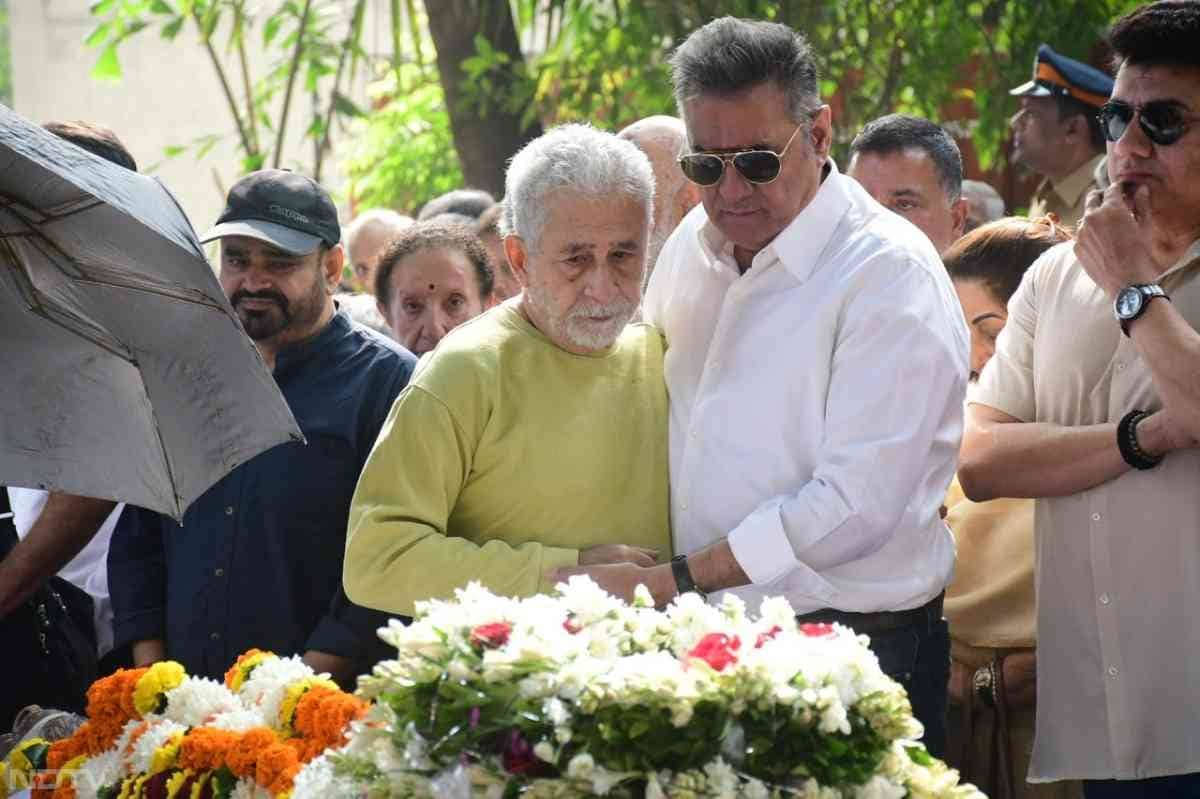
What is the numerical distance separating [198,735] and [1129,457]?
79.2 inches

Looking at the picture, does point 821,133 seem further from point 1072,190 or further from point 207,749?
point 1072,190

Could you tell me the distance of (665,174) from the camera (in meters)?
5.39

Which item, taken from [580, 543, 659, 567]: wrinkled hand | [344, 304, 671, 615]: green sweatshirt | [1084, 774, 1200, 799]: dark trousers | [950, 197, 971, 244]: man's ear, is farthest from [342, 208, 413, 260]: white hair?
[1084, 774, 1200, 799]: dark trousers

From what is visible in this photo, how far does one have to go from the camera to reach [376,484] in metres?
3.89

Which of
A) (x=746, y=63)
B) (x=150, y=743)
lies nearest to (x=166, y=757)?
(x=150, y=743)

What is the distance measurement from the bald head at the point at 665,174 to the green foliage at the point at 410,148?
287 inches

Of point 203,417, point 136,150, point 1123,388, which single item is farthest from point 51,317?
point 136,150

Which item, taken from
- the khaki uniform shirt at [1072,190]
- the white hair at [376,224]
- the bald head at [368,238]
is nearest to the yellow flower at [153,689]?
the khaki uniform shirt at [1072,190]

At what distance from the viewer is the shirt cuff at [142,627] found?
4.98m

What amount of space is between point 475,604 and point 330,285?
263 centimetres

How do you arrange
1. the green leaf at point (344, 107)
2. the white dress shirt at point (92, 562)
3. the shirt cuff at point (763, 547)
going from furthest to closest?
the green leaf at point (344, 107), the white dress shirt at point (92, 562), the shirt cuff at point (763, 547)

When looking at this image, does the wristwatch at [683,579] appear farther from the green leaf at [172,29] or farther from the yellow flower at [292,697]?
the green leaf at [172,29]

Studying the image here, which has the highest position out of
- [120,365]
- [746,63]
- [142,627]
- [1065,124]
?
[746,63]

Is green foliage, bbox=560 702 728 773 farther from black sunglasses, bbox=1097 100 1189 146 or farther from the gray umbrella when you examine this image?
black sunglasses, bbox=1097 100 1189 146
